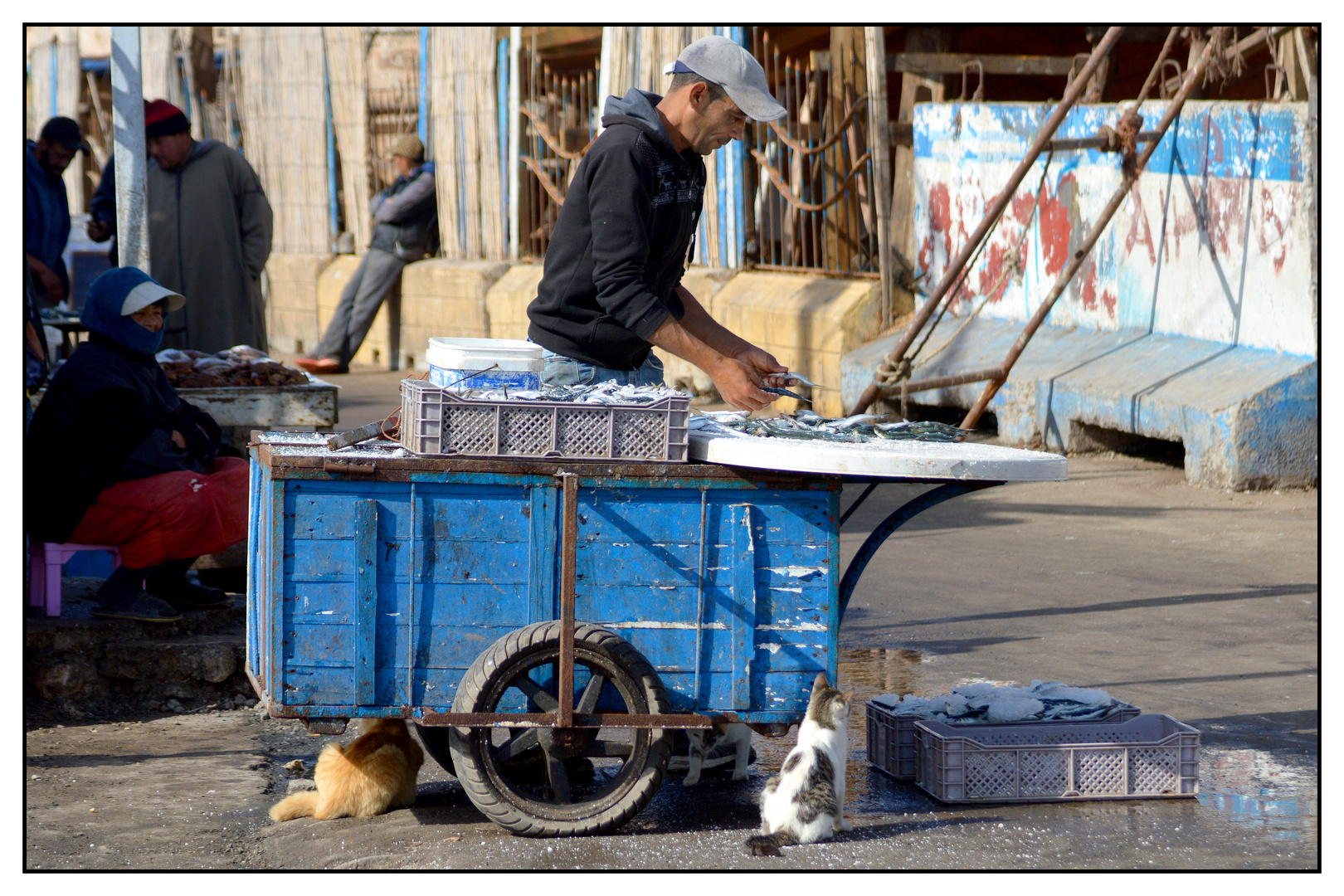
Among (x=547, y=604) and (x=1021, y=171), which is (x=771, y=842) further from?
(x=1021, y=171)

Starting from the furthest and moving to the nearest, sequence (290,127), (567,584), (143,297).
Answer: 1. (290,127)
2. (143,297)
3. (567,584)

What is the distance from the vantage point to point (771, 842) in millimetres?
3523

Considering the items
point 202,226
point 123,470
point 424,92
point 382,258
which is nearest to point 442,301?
point 382,258

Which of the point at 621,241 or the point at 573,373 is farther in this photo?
the point at 573,373

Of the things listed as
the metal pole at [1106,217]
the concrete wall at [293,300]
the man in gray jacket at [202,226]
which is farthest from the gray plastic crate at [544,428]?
the concrete wall at [293,300]

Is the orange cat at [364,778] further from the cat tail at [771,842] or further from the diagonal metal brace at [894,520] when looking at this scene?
the diagonal metal brace at [894,520]

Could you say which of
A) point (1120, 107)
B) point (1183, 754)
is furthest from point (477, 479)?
point (1120, 107)

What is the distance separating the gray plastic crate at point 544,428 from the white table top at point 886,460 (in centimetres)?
13

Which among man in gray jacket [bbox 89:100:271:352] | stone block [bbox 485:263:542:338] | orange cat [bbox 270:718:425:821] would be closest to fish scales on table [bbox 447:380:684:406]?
orange cat [bbox 270:718:425:821]

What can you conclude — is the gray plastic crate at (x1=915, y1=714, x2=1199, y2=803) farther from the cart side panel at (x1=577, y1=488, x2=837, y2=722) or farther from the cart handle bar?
the cart handle bar

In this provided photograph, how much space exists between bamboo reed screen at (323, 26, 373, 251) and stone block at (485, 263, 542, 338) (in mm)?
2611

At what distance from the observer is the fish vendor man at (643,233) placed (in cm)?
376

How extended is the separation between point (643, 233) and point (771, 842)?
4.94ft

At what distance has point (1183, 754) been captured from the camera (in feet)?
12.8
